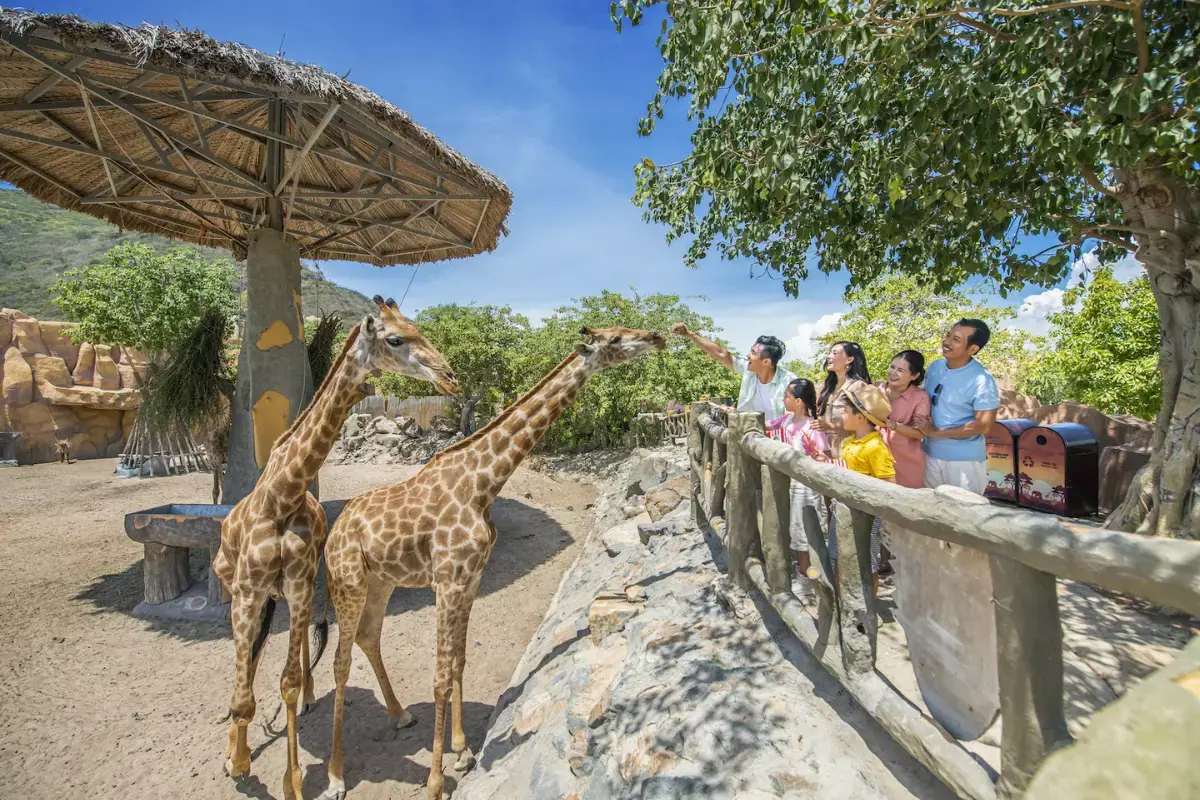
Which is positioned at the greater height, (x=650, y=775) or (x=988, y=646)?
(x=988, y=646)

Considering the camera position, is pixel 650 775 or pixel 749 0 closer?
pixel 650 775

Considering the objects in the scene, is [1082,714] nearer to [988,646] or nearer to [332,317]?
[988,646]

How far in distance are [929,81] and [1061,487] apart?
5152 millimetres

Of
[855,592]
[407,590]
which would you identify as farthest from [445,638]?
[407,590]

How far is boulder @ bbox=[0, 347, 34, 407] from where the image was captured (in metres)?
16.2

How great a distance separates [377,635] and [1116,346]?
15.6 m

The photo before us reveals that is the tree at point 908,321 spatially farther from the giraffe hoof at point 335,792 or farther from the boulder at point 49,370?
the boulder at point 49,370

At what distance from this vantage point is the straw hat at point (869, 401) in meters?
3.04

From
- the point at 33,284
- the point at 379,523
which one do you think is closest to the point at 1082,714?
the point at 379,523

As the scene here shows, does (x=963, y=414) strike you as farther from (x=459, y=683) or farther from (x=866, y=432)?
(x=459, y=683)

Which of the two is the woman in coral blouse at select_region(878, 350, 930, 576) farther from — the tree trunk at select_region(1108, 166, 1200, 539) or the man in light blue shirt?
the tree trunk at select_region(1108, 166, 1200, 539)

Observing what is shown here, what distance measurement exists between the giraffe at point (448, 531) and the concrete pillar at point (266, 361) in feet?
11.3

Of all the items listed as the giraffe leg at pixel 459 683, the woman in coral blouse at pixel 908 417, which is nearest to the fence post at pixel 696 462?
the woman in coral blouse at pixel 908 417

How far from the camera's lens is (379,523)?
328cm
